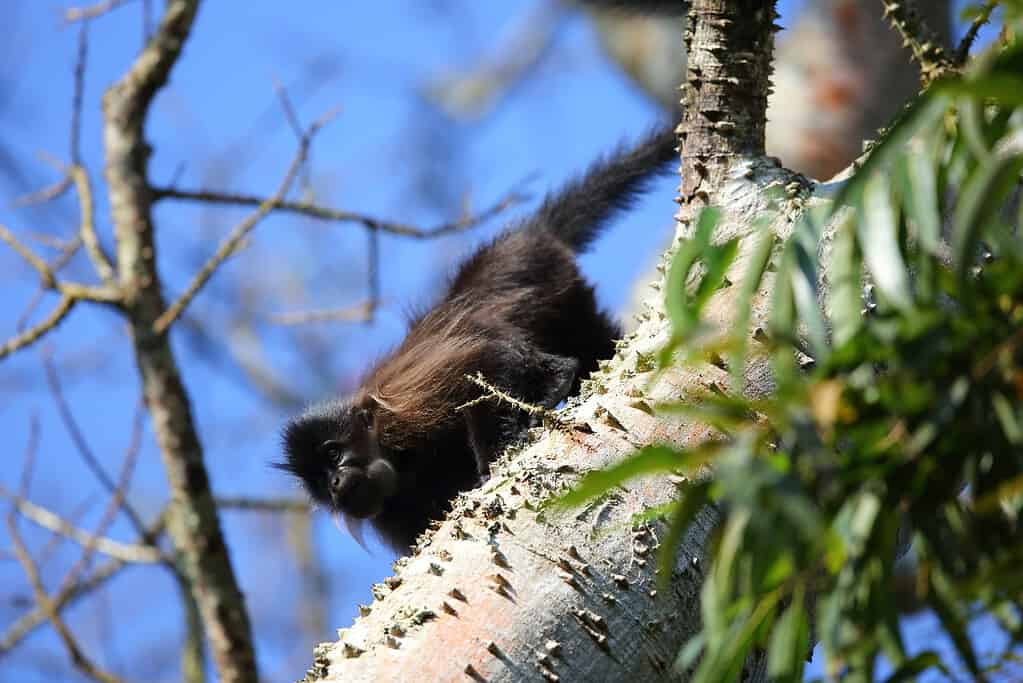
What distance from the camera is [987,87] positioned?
108cm

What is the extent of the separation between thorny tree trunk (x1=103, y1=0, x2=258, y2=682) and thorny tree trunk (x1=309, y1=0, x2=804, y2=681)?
91 centimetres

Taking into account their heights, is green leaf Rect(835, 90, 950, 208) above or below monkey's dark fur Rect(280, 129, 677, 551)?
below

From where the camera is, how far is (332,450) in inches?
191

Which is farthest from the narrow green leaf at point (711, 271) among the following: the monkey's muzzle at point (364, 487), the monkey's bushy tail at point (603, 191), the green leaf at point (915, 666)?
the monkey's bushy tail at point (603, 191)

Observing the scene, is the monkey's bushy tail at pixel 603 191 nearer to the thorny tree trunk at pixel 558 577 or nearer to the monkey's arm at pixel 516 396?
the monkey's arm at pixel 516 396

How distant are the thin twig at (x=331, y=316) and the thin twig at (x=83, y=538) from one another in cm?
89

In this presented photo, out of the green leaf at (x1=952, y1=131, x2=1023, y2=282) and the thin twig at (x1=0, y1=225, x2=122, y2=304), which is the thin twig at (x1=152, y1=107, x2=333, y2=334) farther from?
the green leaf at (x1=952, y1=131, x2=1023, y2=282)

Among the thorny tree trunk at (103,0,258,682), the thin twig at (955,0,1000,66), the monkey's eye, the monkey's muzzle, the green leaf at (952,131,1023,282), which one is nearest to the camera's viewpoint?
the green leaf at (952,131,1023,282)

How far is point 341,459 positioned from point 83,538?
1205mm

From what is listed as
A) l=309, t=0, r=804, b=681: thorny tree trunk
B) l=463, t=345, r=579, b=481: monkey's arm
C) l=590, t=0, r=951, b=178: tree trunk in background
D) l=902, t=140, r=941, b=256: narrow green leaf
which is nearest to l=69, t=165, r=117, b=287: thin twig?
l=463, t=345, r=579, b=481: monkey's arm

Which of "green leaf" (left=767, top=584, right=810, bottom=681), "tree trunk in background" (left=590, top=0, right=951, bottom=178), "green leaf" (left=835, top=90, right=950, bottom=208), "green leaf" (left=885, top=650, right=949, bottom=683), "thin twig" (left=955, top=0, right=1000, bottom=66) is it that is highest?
"tree trunk in background" (left=590, top=0, right=951, bottom=178)

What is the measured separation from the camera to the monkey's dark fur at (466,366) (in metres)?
4.45

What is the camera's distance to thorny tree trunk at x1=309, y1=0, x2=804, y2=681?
2086mm

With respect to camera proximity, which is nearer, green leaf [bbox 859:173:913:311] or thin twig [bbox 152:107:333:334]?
green leaf [bbox 859:173:913:311]
